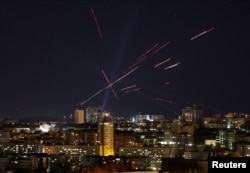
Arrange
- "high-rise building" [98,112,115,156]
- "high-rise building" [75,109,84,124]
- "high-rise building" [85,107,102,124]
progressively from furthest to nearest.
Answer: "high-rise building" [75,109,84,124] < "high-rise building" [85,107,102,124] < "high-rise building" [98,112,115,156]

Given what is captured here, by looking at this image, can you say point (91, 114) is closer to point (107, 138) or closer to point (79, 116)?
point (79, 116)

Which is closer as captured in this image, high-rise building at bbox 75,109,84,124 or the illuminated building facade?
the illuminated building facade

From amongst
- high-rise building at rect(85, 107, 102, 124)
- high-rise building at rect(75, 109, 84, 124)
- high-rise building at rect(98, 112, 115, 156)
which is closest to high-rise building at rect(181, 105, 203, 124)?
high-rise building at rect(85, 107, 102, 124)

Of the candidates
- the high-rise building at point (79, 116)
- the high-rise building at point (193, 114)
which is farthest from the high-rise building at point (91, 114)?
the high-rise building at point (193, 114)

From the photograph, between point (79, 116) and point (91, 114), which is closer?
point (91, 114)

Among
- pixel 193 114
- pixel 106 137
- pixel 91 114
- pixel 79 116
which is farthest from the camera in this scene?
pixel 79 116

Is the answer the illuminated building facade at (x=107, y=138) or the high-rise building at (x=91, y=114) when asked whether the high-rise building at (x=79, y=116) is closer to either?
the high-rise building at (x=91, y=114)

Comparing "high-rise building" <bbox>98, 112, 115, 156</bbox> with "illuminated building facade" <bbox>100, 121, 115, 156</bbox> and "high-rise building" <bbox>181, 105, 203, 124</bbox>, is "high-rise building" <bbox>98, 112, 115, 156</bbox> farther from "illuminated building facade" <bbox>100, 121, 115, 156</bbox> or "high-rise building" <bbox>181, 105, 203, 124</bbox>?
"high-rise building" <bbox>181, 105, 203, 124</bbox>

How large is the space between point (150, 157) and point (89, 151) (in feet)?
7.80

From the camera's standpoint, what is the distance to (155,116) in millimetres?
29516

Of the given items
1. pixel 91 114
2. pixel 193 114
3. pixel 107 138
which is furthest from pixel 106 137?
pixel 91 114

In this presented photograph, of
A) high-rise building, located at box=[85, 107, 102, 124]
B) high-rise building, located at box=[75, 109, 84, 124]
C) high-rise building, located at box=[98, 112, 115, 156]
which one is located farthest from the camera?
high-rise building, located at box=[75, 109, 84, 124]

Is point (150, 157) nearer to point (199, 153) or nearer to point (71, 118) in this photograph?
point (199, 153)

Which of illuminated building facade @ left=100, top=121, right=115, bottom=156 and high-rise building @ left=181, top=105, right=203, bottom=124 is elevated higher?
high-rise building @ left=181, top=105, right=203, bottom=124
